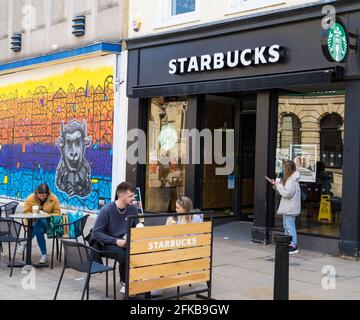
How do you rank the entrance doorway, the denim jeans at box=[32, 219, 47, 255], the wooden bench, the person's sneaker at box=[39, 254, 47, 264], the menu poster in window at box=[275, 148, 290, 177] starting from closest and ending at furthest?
the wooden bench
the person's sneaker at box=[39, 254, 47, 264]
the denim jeans at box=[32, 219, 47, 255]
the menu poster in window at box=[275, 148, 290, 177]
the entrance doorway

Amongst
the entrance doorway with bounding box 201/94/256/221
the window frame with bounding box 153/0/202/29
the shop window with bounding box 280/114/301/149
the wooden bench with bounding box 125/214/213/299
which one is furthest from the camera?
the entrance doorway with bounding box 201/94/256/221

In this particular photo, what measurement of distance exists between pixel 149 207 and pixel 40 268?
16.4 feet

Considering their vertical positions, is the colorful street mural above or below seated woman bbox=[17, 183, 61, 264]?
above

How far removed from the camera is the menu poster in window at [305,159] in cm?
1009

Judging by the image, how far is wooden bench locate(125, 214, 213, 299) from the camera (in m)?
5.63

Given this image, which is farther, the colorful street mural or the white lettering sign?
the colorful street mural

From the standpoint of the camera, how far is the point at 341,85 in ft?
31.4

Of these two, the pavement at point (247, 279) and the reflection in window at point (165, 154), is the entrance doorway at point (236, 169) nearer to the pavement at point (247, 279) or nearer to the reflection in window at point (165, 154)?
the reflection in window at point (165, 154)

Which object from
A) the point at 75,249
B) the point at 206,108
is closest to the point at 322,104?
the point at 206,108

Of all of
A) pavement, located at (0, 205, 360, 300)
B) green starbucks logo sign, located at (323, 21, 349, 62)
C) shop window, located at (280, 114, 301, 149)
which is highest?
green starbucks logo sign, located at (323, 21, 349, 62)

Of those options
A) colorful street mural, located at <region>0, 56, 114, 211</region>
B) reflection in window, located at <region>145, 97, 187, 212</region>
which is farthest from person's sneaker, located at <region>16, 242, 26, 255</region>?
colorful street mural, located at <region>0, 56, 114, 211</region>

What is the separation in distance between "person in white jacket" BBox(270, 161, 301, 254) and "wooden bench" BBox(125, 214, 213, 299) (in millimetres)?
3360

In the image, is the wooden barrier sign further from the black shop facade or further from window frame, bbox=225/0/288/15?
window frame, bbox=225/0/288/15

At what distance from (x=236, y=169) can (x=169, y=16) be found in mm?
3878
